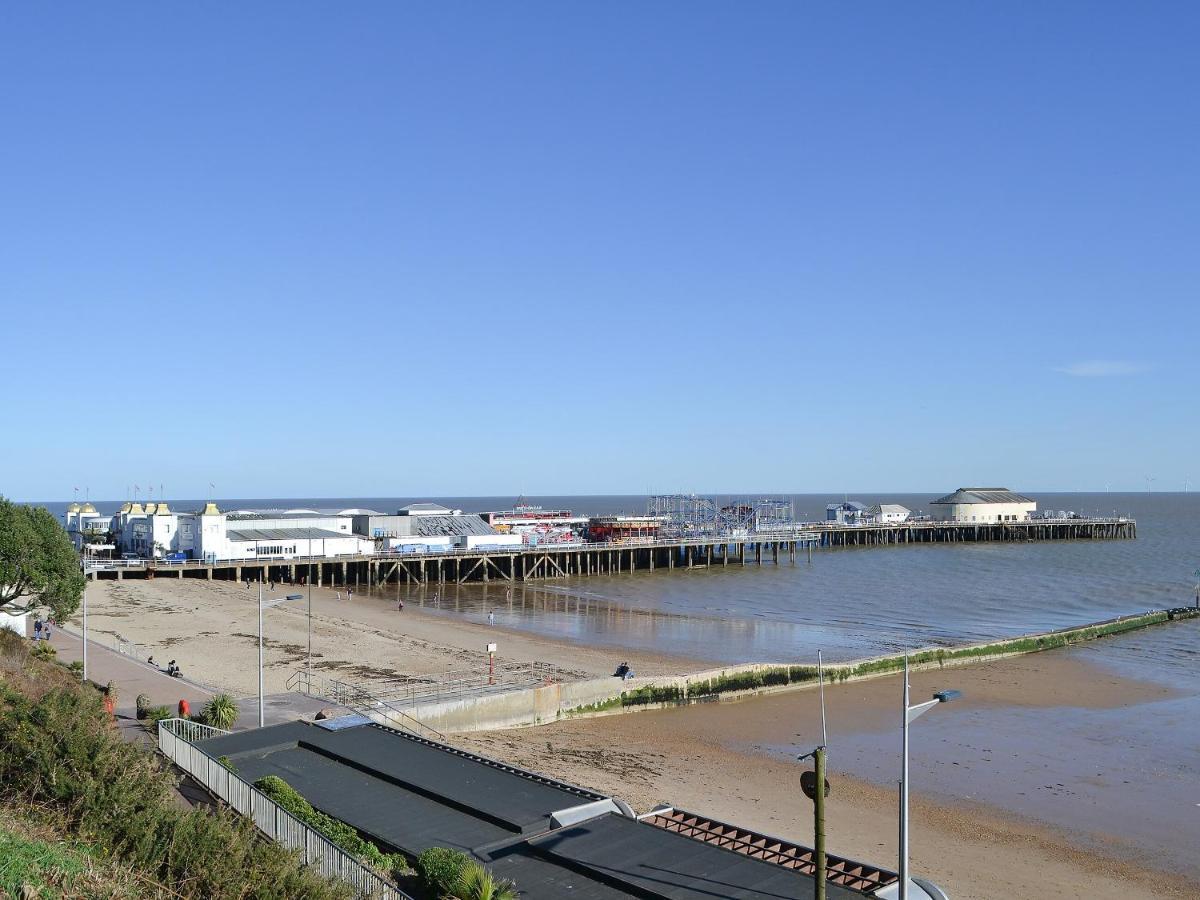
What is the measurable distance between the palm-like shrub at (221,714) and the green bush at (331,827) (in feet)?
22.8

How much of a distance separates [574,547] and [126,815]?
82.2m

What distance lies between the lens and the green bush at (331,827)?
14742mm

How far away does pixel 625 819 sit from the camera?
16734 millimetres

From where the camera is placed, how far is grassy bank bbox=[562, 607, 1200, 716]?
35.8 meters

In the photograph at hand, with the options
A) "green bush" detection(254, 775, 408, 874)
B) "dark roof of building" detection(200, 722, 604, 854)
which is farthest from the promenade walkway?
"green bush" detection(254, 775, 408, 874)

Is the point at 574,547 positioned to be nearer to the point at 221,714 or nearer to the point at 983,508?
the point at 221,714

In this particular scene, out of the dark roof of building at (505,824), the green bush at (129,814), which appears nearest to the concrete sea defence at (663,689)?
the dark roof of building at (505,824)

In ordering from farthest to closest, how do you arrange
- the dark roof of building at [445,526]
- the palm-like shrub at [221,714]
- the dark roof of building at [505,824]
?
the dark roof of building at [445,526] → the palm-like shrub at [221,714] → the dark roof of building at [505,824]

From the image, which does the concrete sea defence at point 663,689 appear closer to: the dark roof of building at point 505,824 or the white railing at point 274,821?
the dark roof of building at point 505,824

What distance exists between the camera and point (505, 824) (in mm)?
16359

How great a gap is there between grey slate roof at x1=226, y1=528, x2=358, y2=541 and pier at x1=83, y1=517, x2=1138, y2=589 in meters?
2.54

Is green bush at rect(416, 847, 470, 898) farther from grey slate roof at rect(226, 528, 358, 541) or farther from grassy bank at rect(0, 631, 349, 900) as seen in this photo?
grey slate roof at rect(226, 528, 358, 541)

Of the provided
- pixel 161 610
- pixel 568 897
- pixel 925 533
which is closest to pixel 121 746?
pixel 568 897

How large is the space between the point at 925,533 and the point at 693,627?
9074 centimetres
